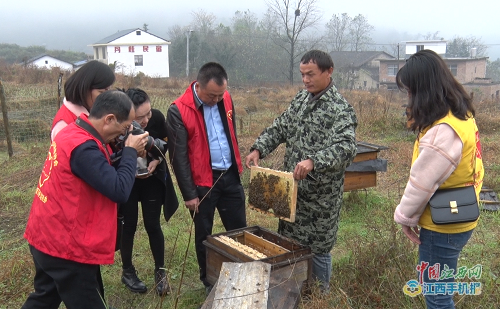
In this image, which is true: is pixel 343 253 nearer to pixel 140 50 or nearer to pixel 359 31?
pixel 140 50

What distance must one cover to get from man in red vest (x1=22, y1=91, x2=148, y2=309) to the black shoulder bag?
1.79 meters

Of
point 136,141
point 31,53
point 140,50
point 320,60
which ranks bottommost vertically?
point 136,141

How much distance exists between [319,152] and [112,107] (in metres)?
1.52

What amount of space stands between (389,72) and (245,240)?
54.2 metres

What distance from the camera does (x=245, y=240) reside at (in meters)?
3.78

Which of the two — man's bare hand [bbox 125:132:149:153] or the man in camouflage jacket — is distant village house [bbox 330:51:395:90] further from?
man's bare hand [bbox 125:132:149:153]

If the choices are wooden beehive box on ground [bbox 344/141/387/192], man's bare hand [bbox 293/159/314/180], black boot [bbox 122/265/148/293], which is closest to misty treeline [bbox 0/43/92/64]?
wooden beehive box on ground [bbox 344/141/387/192]

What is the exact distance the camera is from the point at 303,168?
324 cm

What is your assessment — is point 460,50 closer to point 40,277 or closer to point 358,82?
point 358,82

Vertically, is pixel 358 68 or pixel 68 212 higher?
pixel 358 68

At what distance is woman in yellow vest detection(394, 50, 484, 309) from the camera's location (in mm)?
2512

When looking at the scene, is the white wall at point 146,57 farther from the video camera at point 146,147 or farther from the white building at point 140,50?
the video camera at point 146,147

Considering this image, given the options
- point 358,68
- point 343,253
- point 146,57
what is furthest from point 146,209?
point 146,57

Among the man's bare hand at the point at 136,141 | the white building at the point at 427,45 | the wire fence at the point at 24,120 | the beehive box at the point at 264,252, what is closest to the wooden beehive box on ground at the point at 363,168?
the beehive box at the point at 264,252
